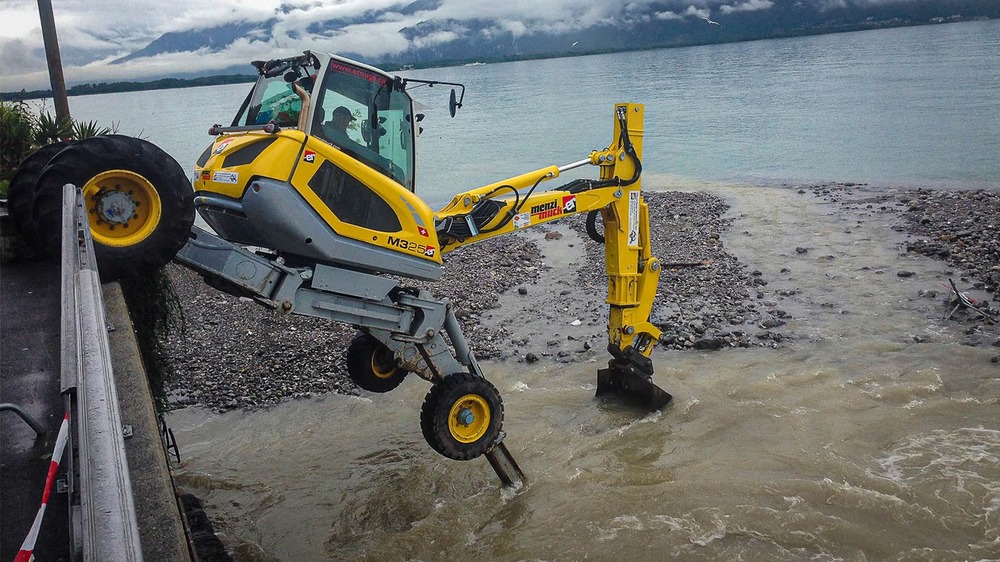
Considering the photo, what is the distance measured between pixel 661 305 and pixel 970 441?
5.12m

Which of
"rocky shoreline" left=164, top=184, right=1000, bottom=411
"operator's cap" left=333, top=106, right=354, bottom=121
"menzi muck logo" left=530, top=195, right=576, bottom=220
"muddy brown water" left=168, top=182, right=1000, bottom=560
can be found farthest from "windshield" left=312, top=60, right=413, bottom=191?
"muddy brown water" left=168, top=182, right=1000, bottom=560

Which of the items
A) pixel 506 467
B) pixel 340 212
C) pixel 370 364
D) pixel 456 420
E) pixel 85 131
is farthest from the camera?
pixel 85 131

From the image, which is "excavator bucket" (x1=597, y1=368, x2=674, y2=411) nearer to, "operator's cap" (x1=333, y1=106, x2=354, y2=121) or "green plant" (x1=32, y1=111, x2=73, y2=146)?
"operator's cap" (x1=333, y1=106, x2=354, y2=121)

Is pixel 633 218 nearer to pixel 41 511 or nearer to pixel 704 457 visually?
pixel 704 457

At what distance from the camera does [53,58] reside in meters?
14.0

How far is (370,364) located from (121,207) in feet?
11.7

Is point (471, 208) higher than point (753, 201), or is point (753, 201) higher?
point (471, 208)

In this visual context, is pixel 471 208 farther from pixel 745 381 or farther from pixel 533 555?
pixel 745 381

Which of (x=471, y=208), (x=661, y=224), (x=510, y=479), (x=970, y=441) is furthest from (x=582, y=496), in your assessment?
(x=661, y=224)

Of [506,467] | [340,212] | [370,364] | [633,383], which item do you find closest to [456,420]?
[506,467]

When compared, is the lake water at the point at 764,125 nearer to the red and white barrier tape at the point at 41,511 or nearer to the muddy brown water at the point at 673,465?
the muddy brown water at the point at 673,465

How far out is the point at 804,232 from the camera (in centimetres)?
1766

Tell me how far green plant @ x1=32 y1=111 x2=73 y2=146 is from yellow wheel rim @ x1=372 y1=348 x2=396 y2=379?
31.4 ft

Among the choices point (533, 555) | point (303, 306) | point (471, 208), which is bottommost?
point (533, 555)
